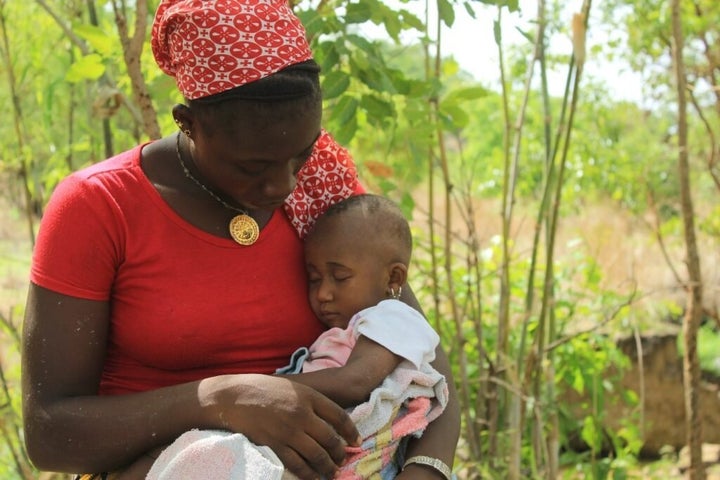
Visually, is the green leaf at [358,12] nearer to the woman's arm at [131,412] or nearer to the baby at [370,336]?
the baby at [370,336]

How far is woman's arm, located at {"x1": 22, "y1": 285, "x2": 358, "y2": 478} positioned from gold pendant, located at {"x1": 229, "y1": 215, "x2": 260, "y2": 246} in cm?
34

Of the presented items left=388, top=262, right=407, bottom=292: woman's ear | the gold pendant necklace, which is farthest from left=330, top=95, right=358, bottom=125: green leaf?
the gold pendant necklace

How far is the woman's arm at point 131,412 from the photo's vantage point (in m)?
1.64

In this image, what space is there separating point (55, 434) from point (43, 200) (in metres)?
2.34

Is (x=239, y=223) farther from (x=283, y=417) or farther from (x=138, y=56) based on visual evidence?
(x=138, y=56)

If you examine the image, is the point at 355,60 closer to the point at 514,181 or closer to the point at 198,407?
the point at 514,181

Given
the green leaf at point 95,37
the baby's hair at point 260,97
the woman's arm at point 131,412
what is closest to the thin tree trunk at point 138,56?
the green leaf at point 95,37

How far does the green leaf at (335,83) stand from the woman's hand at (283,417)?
4.06 ft

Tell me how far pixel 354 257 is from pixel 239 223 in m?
0.30

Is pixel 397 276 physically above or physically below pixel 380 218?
below

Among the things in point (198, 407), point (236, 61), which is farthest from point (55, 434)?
point (236, 61)

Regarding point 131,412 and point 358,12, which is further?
point 358,12

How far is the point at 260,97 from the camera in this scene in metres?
1.69

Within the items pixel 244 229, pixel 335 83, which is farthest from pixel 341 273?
pixel 335 83
